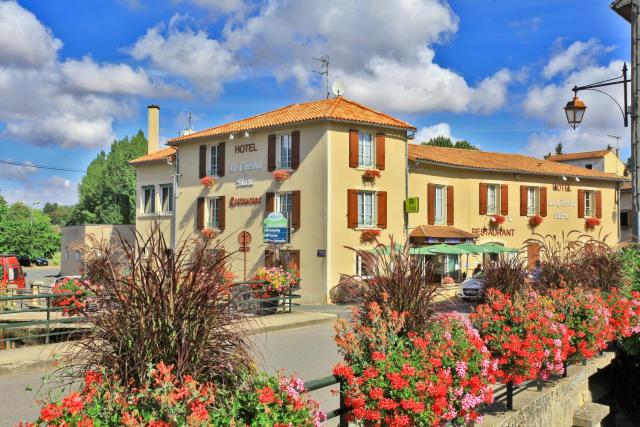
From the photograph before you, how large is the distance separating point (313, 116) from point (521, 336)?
1873cm

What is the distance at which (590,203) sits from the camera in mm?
33844

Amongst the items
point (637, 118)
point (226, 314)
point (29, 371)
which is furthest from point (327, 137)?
point (226, 314)

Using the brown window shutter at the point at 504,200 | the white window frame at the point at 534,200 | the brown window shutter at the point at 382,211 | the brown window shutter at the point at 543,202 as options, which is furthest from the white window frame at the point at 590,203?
the brown window shutter at the point at 382,211

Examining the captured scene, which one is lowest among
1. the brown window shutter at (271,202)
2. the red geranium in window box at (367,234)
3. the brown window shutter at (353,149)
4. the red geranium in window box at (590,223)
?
the red geranium in window box at (367,234)

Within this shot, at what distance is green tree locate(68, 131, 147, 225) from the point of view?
52.6m

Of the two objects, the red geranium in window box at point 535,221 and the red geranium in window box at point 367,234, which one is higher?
the red geranium in window box at point 535,221

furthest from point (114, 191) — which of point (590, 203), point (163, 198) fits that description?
point (590, 203)

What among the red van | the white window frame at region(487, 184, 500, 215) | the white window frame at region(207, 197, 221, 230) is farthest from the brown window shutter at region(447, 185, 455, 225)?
the red van

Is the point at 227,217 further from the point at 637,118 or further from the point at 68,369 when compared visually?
the point at 68,369

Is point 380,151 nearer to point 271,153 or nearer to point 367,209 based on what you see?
point 367,209

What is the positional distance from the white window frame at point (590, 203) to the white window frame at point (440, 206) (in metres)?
10.8

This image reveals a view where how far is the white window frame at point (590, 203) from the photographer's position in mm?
33562

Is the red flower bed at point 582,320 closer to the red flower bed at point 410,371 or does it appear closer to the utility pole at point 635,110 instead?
the red flower bed at point 410,371

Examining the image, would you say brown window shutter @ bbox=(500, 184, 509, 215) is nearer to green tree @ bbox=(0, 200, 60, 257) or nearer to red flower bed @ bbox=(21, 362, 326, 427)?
red flower bed @ bbox=(21, 362, 326, 427)
